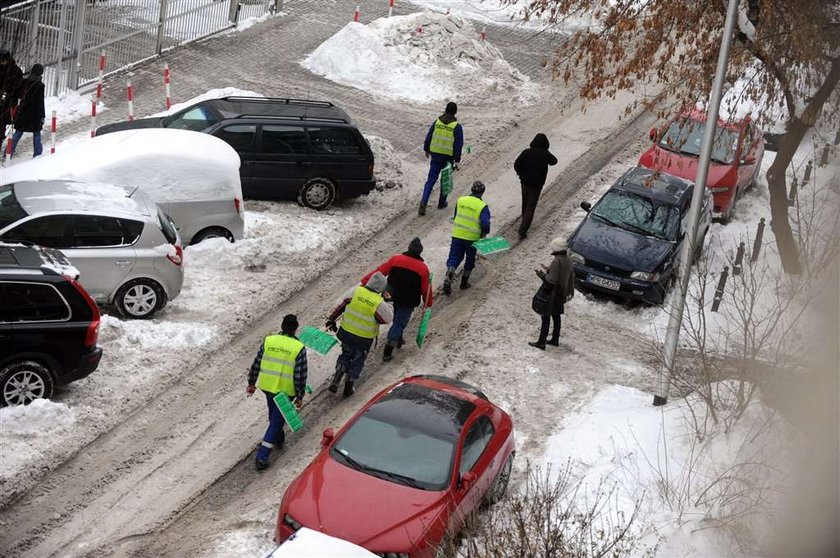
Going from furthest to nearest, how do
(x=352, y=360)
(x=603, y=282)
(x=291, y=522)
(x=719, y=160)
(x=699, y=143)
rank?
(x=699, y=143)
(x=719, y=160)
(x=603, y=282)
(x=352, y=360)
(x=291, y=522)

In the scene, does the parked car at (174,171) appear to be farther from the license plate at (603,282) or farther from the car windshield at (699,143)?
the car windshield at (699,143)

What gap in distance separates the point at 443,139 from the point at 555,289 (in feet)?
15.3

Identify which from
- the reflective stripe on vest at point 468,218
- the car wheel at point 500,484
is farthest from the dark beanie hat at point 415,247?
the car wheel at point 500,484

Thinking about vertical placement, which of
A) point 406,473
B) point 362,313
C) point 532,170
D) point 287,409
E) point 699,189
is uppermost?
point 699,189

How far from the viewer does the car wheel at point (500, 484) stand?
12073mm

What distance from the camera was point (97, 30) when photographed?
2452cm

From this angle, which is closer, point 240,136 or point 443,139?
point 240,136

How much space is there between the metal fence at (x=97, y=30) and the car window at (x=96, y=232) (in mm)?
6442

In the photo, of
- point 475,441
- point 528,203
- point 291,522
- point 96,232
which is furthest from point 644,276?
point 291,522

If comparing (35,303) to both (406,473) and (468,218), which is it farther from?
(468,218)

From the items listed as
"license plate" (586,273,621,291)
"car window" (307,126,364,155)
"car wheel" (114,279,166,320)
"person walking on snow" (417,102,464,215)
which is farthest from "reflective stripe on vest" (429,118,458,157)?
"car wheel" (114,279,166,320)

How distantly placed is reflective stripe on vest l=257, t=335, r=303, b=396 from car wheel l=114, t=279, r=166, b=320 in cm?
345

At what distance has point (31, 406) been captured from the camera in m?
12.8

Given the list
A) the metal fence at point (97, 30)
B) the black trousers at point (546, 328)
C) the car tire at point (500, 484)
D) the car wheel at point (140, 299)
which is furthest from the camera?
the metal fence at point (97, 30)
